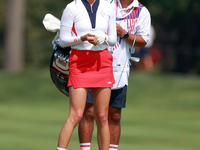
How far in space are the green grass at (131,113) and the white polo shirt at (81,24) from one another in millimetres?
2647

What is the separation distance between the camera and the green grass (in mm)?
7987

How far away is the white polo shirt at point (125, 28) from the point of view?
578cm

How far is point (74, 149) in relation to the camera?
7133mm

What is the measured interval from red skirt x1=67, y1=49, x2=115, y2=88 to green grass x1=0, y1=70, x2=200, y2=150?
2400 millimetres

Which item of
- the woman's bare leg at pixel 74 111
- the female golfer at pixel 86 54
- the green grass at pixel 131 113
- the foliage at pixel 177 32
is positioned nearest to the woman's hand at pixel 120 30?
the female golfer at pixel 86 54

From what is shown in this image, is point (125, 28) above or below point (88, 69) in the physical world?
above

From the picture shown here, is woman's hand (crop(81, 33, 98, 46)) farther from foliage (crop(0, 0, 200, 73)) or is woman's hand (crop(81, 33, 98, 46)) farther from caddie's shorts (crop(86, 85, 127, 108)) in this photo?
foliage (crop(0, 0, 200, 73))

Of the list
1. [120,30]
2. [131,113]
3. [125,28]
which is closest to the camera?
[120,30]

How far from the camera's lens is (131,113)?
1231cm

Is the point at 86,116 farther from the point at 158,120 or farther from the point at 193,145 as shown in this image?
the point at 158,120

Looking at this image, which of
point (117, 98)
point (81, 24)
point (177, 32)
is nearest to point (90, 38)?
point (81, 24)

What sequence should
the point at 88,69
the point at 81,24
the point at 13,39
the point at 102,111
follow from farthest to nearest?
the point at 13,39 < the point at 102,111 < the point at 88,69 < the point at 81,24

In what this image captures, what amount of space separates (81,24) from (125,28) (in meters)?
0.95

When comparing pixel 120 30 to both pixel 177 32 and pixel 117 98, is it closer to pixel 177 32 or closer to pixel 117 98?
pixel 117 98
